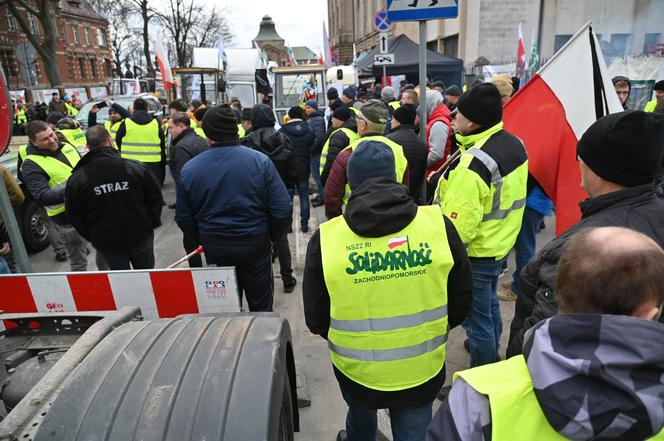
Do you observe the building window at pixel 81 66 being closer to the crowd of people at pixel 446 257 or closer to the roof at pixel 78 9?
the roof at pixel 78 9

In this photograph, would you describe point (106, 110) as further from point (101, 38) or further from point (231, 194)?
point (101, 38)

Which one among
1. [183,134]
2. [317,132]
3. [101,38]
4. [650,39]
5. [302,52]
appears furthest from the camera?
[302,52]

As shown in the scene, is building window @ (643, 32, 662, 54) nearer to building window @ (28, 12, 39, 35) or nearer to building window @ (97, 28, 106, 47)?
building window @ (28, 12, 39, 35)

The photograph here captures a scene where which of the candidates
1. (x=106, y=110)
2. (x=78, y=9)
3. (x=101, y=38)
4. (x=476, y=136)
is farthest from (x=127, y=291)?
(x=101, y=38)

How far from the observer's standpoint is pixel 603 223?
160cm

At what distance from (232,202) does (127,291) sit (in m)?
0.90

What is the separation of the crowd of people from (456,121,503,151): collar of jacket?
1cm

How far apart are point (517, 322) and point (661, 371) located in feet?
3.60

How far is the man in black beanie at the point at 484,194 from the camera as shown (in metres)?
2.61

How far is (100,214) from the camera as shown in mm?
3600

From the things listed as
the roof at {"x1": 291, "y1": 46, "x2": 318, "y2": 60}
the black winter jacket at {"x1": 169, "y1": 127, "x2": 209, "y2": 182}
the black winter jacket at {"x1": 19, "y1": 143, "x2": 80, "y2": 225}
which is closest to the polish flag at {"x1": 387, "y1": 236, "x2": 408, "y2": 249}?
the black winter jacket at {"x1": 19, "y1": 143, "x2": 80, "y2": 225}

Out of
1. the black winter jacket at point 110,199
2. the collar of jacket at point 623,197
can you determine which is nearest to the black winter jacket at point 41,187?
the black winter jacket at point 110,199

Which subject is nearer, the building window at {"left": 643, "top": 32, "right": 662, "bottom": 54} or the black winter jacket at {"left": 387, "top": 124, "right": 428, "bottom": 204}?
the black winter jacket at {"left": 387, "top": 124, "right": 428, "bottom": 204}

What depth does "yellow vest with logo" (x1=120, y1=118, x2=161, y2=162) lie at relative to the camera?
23.4 ft
